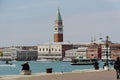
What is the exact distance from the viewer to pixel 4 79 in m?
29.8

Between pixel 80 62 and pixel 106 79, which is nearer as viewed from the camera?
pixel 106 79

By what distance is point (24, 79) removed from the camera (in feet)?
95.2

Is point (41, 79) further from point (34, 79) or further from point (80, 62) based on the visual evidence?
point (80, 62)

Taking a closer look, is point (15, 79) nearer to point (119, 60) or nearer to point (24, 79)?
point (24, 79)

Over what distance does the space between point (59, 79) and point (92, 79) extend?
1901 mm

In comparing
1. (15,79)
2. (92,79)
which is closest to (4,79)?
(15,79)

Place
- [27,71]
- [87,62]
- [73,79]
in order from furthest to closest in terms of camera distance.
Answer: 1. [87,62]
2. [27,71]
3. [73,79]

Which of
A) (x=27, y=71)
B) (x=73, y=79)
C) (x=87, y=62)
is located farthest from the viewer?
(x=87, y=62)

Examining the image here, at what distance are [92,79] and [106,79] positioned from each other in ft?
2.66

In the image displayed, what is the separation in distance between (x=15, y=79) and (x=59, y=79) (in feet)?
9.17

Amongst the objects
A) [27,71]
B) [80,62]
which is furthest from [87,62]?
[27,71]

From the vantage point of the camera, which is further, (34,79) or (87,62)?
(87,62)

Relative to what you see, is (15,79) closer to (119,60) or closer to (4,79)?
(4,79)

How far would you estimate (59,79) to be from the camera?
2852cm
